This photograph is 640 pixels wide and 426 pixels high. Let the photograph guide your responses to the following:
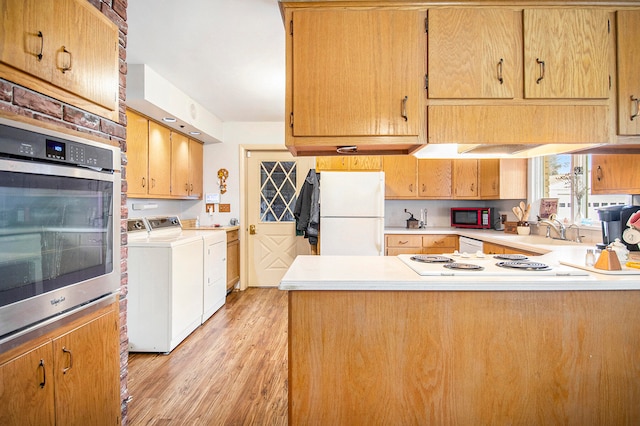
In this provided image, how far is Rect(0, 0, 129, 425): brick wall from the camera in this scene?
118 cm

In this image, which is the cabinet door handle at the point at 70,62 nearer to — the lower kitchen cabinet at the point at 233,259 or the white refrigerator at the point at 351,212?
the white refrigerator at the point at 351,212

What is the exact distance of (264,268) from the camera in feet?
16.2

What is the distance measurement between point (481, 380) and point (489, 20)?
168cm

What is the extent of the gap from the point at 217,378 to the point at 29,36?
214cm

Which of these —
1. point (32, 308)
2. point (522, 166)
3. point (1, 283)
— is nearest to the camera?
point (1, 283)

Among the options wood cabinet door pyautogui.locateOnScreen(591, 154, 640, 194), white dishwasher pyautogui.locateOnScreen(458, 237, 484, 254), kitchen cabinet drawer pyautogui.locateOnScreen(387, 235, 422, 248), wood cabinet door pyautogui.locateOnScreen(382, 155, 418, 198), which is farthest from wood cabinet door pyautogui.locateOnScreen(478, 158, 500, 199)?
wood cabinet door pyautogui.locateOnScreen(591, 154, 640, 194)

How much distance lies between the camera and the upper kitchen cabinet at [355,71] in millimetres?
1699

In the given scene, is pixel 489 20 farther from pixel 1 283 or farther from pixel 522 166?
pixel 522 166

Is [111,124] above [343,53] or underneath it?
underneath

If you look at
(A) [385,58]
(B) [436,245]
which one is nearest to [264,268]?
(B) [436,245]

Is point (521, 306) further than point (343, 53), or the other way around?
point (343, 53)

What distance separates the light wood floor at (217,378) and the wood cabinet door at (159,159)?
1.48 m

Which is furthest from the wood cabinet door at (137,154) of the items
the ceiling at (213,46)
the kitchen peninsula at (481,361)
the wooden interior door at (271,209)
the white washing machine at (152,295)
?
the kitchen peninsula at (481,361)

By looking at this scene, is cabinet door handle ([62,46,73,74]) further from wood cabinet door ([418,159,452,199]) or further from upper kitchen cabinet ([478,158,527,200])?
upper kitchen cabinet ([478,158,527,200])
